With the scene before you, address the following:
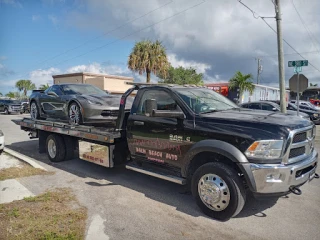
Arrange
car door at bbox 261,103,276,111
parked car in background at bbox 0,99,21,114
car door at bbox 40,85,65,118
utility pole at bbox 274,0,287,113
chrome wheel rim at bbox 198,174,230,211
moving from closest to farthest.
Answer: chrome wheel rim at bbox 198,174,230,211 < car door at bbox 40,85,65,118 < utility pole at bbox 274,0,287,113 < car door at bbox 261,103,276,111 < parked car in background at bbox 0,99,21,114

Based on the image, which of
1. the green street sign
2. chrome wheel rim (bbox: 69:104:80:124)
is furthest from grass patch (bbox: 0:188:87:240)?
the green street sign

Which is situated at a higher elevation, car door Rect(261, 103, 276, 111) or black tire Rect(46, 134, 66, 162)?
car door Rect(261, 103, 276, 111)

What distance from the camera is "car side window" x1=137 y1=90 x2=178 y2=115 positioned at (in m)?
4.66

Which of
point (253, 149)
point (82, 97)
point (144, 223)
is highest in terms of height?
point (82, 97)

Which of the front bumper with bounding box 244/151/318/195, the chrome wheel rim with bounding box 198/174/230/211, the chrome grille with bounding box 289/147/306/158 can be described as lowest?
the chrome wheel rim with bounding box 198/174/230/211

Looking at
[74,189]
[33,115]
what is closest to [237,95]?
[33,115]

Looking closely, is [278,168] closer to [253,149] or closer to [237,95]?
[253,149]

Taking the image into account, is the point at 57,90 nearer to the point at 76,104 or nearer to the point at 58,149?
the point at 76,104

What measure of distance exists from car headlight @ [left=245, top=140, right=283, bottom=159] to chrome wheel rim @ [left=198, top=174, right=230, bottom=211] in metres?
0.64

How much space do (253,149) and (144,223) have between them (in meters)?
1.79

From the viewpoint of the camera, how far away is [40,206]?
4320mm

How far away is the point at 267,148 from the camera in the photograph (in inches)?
140

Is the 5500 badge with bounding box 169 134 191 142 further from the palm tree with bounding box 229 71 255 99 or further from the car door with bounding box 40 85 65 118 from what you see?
the palm tree with bounding box 229 71 255 99

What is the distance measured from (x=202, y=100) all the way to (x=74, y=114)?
361 centimetres
